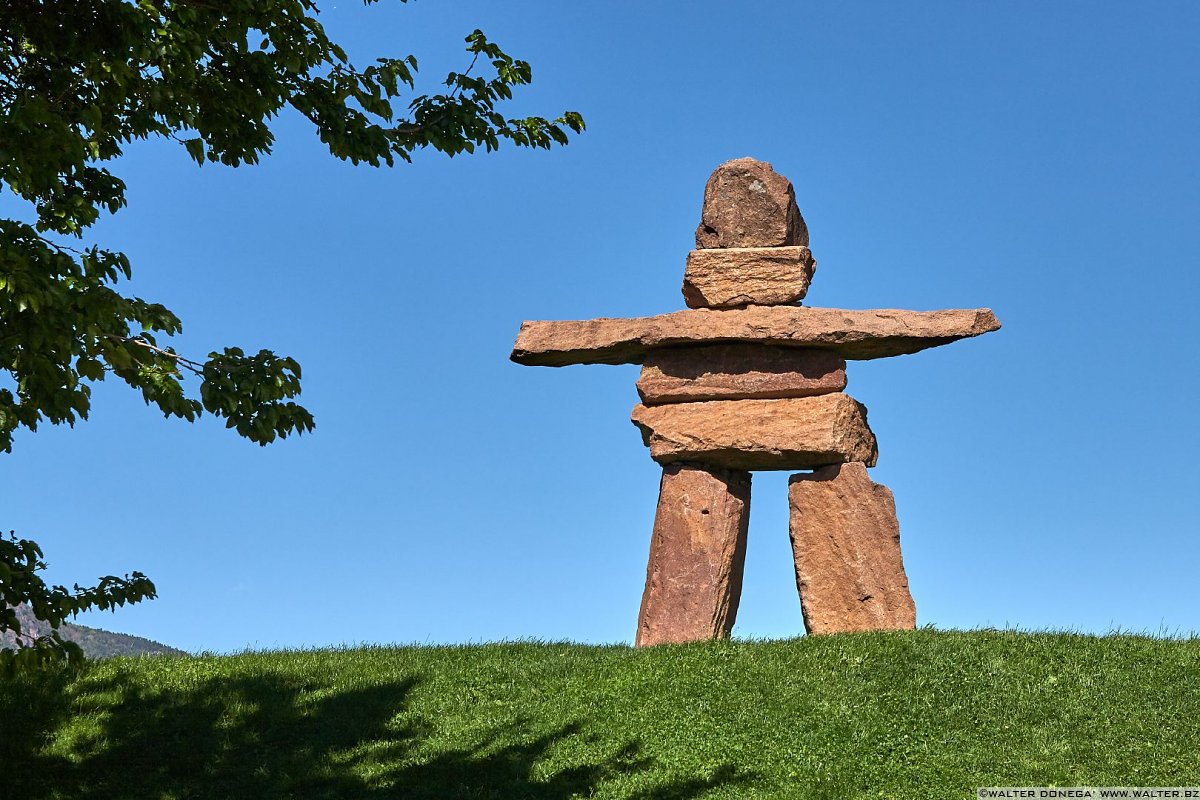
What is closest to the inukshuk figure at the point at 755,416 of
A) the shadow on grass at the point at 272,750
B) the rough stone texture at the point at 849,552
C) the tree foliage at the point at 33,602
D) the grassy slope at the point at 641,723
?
the rough stone texture at the point at 849,552

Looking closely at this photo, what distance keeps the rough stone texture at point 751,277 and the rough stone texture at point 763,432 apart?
120 centimetres

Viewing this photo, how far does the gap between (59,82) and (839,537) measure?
9.41 metres

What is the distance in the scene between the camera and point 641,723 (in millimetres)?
12750

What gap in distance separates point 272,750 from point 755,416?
636 centimetres

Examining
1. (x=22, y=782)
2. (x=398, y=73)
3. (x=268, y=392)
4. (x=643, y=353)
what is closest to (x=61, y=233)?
(x=398, y=73)

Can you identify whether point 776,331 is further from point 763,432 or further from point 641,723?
point 641,723

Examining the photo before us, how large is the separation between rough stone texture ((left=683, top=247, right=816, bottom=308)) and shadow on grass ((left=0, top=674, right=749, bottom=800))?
530 cm

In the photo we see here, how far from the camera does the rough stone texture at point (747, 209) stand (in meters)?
15.2

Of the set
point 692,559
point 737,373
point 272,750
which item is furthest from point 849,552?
point 272,750

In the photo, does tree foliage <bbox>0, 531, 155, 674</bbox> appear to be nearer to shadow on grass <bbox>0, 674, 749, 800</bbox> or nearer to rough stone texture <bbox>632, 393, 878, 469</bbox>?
shadow on grass <bbox>0, 674, 749, 800</bbox>

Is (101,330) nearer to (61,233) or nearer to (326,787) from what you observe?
(61,233)

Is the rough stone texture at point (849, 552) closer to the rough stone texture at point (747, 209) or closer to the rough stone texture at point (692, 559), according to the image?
the rough stone texture at point (692, 559)

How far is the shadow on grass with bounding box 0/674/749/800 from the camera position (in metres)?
11.8

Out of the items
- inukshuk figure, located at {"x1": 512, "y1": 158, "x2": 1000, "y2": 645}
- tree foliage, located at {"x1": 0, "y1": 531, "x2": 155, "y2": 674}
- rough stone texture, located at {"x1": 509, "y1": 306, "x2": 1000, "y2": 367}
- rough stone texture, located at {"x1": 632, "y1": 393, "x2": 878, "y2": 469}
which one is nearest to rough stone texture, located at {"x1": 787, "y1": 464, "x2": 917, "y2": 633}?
inukshuk figure, located at {"x1": 512, "y1": 158, "x2": 1000, "y2": 645}
